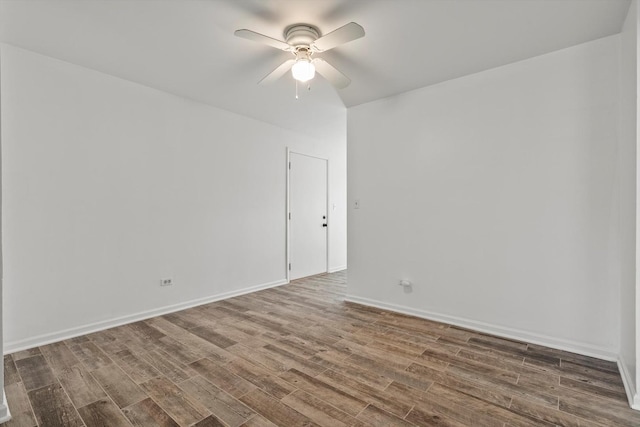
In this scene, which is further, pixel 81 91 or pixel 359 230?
pixel 359 230

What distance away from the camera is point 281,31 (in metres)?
2.36

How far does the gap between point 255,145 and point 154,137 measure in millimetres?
1436

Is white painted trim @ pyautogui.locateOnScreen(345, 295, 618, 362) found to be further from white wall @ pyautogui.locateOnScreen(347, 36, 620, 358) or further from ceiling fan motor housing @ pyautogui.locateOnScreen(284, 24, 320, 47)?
ceiling fan motor housing @ pyautogui.locateOnScreen(284, 24, 320, 47)

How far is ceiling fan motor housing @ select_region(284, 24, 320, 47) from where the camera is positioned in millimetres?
2268

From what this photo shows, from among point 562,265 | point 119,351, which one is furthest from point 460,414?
point 119,351

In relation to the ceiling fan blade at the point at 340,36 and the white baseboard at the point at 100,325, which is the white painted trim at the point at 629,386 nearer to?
the ceiling fan blade at the point at 340,36

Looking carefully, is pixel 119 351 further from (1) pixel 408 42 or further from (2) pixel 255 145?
(1) pixel 408 42

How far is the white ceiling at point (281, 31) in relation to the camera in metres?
2.09

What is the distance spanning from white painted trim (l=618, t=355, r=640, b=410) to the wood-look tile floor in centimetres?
4

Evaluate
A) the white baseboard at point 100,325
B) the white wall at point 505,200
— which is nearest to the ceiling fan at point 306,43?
the white wall at point 505,200

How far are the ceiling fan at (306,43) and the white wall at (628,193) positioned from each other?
1.81 meters

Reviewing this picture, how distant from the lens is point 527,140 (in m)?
2.72

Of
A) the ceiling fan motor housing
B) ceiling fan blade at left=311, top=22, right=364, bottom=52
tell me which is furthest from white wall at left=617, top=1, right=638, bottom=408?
the ceiling fan motor housing

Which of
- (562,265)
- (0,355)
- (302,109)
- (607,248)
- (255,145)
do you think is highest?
(302,109)
